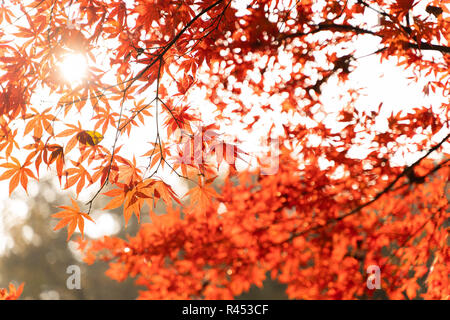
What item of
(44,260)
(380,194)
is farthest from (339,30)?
(44,260)

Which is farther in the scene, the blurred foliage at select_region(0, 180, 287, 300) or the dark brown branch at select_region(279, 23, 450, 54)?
the blurred foliage at select_region(0, 180, 287, 300)

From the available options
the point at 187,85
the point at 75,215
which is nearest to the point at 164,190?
the point at 75,215

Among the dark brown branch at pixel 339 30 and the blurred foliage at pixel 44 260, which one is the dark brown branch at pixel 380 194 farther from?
the blurred foliage at pixel 44 260

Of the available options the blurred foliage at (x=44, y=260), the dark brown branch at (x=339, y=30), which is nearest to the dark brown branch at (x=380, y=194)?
the dark brown branch at (x=339, y=30)

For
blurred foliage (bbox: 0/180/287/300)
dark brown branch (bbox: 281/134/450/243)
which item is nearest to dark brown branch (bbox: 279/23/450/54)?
dark brown branch (bbox: 281/134/450/243)

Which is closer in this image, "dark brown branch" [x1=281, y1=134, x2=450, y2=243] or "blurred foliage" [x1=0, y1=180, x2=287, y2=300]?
"dark brown branch" [x1=281, y1=134, x2=450, y2=243]

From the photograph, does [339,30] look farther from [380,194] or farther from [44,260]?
[44,260]

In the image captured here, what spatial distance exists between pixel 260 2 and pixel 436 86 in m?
Answer: 1.59

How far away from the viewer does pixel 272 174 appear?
3.29m

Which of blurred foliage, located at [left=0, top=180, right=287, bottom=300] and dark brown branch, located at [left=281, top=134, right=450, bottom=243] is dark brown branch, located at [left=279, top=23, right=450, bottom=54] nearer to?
dark brown branch, located at [left=281, top=134, right=450, bottom=243]

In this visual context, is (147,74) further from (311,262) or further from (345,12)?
(311,262)

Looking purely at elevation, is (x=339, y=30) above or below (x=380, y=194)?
above

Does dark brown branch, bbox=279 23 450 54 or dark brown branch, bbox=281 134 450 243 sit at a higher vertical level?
dark brown branch, bbox=279 23 450 54

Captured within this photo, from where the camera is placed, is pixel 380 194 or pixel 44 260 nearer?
pixel 380 194
